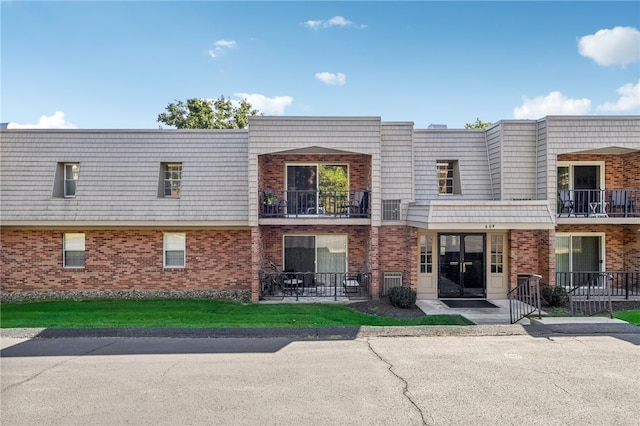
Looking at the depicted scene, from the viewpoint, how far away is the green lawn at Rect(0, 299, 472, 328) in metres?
10.2

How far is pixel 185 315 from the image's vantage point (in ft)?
36.7

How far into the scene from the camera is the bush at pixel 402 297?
12.2 meters

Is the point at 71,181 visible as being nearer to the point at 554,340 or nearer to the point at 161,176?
the point at 161,176

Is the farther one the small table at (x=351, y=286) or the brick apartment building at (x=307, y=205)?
the small table at (x=351, y=286)

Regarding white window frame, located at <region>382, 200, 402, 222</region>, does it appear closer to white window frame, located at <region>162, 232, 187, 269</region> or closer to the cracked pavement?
the cracked pavement

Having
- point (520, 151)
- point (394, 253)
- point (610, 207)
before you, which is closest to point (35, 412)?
point (394, 253)

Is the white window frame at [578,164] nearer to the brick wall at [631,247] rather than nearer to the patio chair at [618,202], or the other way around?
the patio chair at [618,202]

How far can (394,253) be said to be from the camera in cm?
1383

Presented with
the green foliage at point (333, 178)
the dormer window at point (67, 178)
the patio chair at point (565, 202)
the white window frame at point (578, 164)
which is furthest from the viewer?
the green foliage at point (333, 178)

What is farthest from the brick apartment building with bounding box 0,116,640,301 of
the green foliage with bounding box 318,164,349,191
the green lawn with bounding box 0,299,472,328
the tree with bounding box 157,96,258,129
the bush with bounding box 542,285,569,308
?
the tree with bounding box 157,96,258,129

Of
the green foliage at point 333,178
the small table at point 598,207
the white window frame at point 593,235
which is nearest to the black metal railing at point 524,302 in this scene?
the white window frame at point 593,235

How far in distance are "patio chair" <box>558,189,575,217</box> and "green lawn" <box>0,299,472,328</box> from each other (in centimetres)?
663

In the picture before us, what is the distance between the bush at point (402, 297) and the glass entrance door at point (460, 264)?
1.90m

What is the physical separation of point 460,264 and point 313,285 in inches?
211
